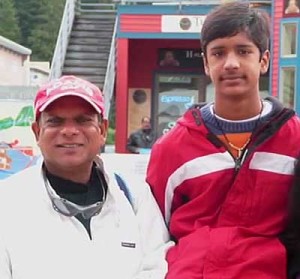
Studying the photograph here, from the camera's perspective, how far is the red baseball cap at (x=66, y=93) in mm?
2832

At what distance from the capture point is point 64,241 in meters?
2.75

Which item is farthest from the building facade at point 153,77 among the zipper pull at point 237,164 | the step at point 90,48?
the zipper pull at point 237,164

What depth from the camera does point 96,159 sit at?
304cm

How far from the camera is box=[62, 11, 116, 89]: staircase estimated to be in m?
20.0

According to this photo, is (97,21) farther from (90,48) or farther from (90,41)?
(90,48)

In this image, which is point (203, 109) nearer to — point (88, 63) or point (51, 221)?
point (51, 221)

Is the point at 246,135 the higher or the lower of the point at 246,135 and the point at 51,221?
the higher

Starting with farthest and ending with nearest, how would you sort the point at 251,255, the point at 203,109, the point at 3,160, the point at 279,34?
the point at 279,34 < the point at 3,160 < the point at 203,109 < the point at 251,255

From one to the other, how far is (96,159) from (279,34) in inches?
590

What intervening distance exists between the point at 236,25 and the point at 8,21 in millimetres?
74041

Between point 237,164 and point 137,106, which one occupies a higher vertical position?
point 237,164

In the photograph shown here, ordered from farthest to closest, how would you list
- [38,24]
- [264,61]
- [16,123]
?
[38,24] < [16,123] < [264,61]

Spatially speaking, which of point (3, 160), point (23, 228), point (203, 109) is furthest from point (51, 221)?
point (3, 160)

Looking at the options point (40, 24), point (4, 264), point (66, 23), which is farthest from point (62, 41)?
point (40, 24)
